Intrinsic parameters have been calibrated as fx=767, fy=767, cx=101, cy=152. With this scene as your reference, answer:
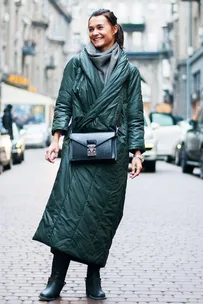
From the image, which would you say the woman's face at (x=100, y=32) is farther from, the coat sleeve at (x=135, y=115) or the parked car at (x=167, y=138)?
the parked car at (x=167, y=138)

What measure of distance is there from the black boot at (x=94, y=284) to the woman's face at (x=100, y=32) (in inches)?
58.5

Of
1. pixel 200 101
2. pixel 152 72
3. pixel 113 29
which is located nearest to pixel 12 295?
pixel 113 29

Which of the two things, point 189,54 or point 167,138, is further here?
point 189,54

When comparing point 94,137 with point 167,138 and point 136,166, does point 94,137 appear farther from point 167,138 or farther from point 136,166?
point 167,138

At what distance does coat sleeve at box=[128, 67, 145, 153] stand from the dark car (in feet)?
42.9

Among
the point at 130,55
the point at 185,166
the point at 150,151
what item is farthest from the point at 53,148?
the point at 130,55

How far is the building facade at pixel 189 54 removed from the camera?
45.8 m

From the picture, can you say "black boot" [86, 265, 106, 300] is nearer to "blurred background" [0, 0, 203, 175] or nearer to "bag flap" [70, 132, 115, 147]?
"bag flap" [70, 132, 115, 147]

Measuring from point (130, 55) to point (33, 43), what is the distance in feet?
123

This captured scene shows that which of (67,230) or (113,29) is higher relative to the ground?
(113,29)

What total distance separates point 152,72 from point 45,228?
9063cm

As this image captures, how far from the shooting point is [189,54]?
49031 mm

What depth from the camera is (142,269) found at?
630 cm

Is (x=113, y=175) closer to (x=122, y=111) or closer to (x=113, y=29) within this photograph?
(x=122, y=111)
